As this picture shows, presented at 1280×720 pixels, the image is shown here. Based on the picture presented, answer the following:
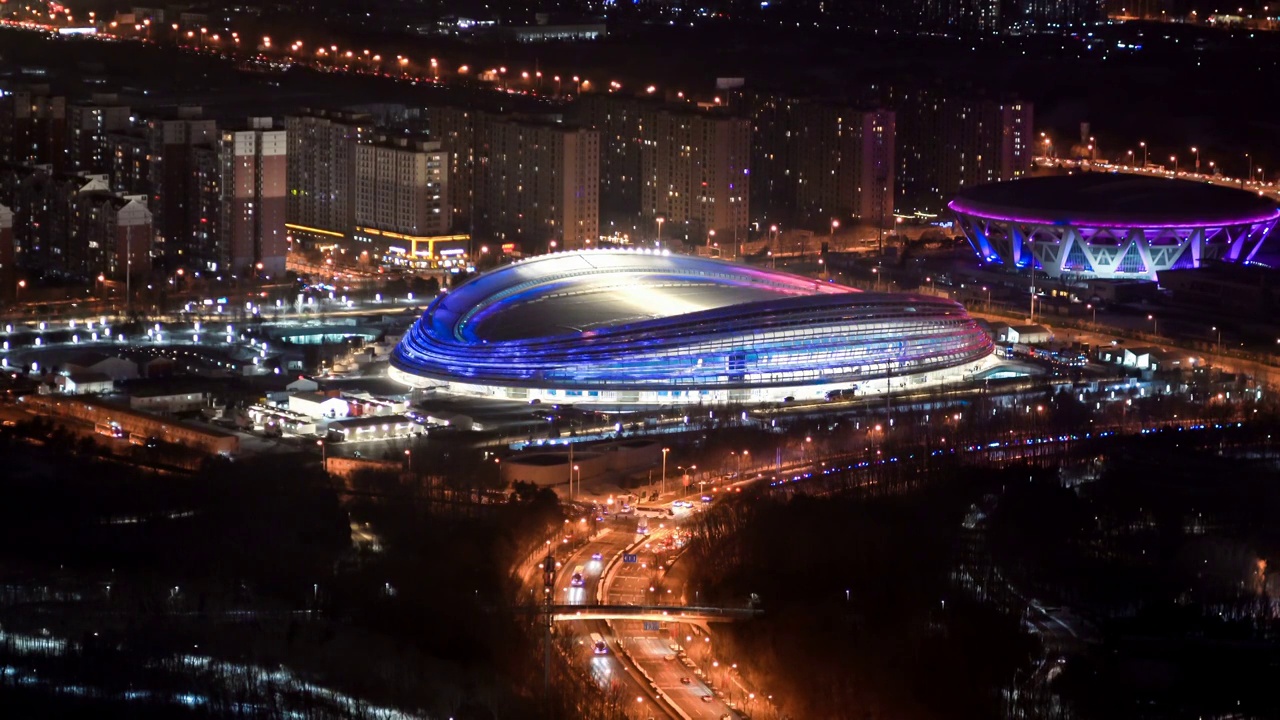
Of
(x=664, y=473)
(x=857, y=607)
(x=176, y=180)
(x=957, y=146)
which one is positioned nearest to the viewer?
(x=857, y=607)

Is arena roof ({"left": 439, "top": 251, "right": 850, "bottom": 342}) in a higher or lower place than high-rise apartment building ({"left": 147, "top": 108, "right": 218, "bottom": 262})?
lower

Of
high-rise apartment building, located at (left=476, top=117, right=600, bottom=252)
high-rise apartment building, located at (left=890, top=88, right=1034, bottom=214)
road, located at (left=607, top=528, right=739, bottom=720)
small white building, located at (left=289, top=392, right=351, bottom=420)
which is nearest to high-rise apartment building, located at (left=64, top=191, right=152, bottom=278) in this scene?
high-rise apartment building, located at (left=476, top=117, right=600, bottom=252)

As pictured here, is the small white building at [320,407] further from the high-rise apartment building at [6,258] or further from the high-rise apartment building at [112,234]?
the high-rise apartment building at [112,234]

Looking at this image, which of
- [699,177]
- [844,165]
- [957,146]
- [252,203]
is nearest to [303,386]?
[252,203]

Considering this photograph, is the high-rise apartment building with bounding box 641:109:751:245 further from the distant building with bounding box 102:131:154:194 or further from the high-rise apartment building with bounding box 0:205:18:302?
the high-rise apartment building with bounding box 0:205:18:302

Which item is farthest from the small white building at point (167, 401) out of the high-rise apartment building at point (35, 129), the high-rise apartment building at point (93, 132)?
the high-rise apartment building at point (35, 129)

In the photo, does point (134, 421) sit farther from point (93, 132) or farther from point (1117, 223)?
point (1117, 223)
